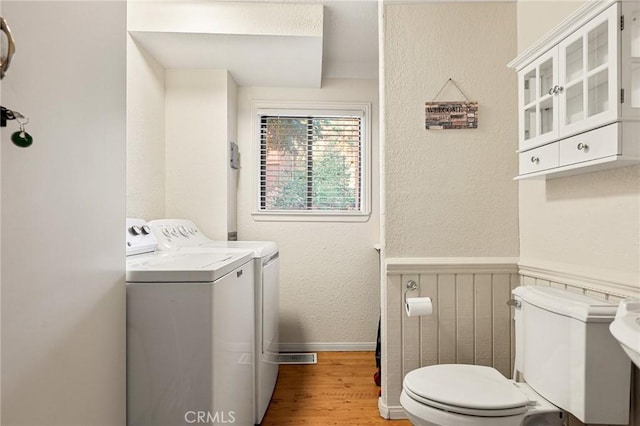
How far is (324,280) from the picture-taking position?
2750mm

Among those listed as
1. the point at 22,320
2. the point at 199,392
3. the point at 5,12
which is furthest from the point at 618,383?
the point at 5,12

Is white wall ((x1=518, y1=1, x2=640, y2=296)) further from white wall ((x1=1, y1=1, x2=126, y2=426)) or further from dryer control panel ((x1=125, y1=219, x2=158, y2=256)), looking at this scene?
dryer control panel ((x1=125, y1=219, x2=158, y2=256))

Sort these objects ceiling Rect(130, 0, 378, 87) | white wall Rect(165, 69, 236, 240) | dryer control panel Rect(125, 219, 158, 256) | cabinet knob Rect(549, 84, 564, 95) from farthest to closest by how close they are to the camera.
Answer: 1. white wall Rect(165, 69, 236, 240)
2. ceiling Rect(130, 0, 378, 87)
3. dryer control panel Rect(125, 219, 158, 256)
4. cabinet knob Rect(549, 84, 564, 95)

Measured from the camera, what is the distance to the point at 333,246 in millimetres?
2758

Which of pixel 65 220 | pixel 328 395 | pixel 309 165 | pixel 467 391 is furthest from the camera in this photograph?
pixel 309 165

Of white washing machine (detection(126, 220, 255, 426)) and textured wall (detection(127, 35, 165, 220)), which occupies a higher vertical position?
textured wall (detection(127, 35, 165, 220))

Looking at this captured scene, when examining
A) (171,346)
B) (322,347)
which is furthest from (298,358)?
(171,346)

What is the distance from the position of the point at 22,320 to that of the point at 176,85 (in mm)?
2181

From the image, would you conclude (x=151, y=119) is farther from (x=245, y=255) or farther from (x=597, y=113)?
(x=597, y=113)

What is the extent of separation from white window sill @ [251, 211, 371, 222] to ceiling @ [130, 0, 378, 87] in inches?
41.1

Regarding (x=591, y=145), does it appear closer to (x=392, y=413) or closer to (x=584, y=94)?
(x=584, y=94)

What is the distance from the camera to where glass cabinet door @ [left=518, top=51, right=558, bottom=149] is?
138cm

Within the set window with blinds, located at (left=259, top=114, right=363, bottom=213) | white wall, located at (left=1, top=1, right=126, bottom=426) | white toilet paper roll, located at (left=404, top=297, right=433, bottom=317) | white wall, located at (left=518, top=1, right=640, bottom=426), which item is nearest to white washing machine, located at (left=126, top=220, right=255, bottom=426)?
white wall, located at (left=1, top=1, right=126, bottom=426)

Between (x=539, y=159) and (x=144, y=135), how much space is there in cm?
222
